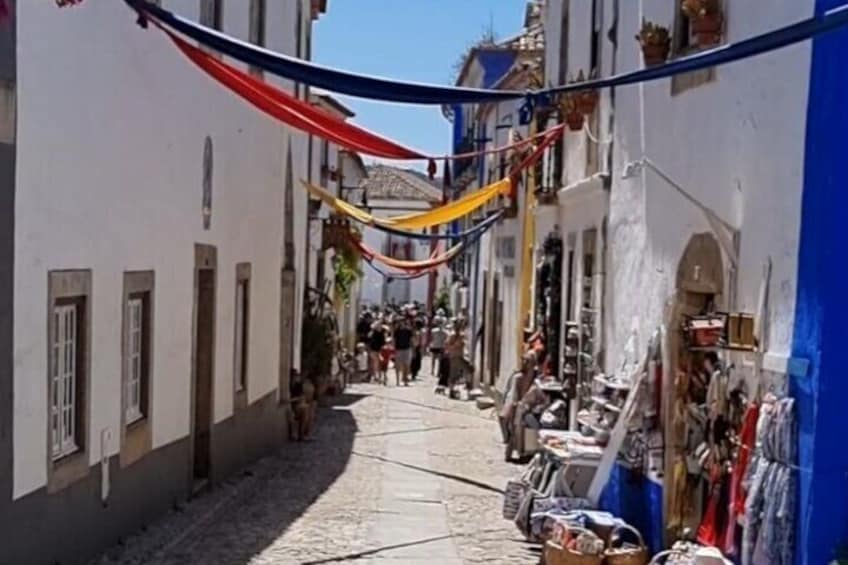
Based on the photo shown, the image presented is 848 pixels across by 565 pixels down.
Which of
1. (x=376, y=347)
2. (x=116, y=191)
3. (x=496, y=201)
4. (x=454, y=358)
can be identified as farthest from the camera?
(x=376, y=347)

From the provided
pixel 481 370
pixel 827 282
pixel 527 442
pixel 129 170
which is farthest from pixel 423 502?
pixel 481 370

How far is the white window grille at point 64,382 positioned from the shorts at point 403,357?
21.0 meters

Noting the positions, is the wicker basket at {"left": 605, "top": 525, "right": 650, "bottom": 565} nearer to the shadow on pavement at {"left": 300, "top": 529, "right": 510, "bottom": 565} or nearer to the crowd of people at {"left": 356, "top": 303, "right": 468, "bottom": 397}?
the shadow on pavement at {"left": 300, "top": 529, "right": 510, "bottom": 565}

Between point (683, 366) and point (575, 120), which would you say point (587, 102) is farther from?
point (683, 366)

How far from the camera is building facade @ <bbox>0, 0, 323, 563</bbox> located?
7.24 metres

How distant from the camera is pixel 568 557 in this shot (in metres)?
8.60

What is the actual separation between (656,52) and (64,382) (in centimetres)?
466

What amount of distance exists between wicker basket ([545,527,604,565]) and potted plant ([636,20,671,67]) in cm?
337

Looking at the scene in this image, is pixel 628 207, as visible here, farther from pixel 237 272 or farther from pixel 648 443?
pixel 237 272

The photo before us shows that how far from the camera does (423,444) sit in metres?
17.7

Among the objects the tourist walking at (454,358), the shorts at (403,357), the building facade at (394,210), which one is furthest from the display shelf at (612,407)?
the building facade at (394,210)

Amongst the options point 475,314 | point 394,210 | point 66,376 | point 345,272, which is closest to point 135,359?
point 66,376

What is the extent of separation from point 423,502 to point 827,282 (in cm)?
718

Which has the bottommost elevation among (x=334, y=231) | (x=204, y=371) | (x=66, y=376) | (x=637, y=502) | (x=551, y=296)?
(x=637, y=502)
